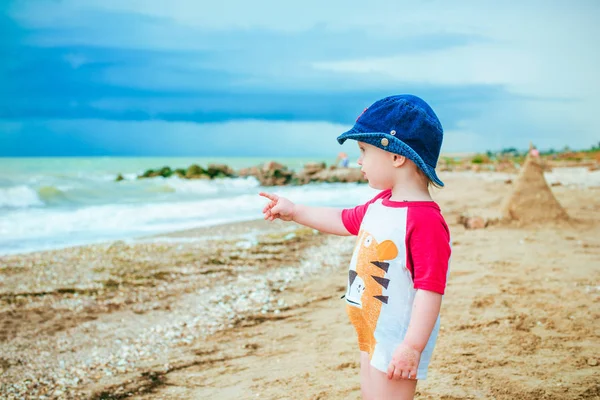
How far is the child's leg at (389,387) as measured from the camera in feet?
7.39

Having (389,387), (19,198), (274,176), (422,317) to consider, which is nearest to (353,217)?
(422,317)

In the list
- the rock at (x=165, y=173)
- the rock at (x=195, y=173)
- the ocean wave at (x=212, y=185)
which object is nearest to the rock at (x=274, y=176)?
the ocean wave at (x=212, y=185)

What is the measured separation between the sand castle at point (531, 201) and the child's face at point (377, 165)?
7.32 meters

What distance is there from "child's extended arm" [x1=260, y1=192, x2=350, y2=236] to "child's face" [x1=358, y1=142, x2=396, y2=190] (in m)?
0.42

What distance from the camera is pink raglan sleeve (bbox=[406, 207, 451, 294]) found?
2.12 metres

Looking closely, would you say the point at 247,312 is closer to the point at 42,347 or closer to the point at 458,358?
the point at 42,347

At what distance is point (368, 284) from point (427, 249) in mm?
288

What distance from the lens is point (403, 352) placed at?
213 centimetres

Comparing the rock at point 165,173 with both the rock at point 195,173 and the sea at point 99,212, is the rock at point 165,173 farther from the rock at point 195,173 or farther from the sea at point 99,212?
the sea at point 99,212

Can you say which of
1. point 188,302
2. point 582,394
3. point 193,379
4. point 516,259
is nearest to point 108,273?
point 188,302

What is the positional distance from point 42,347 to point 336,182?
86.3ft

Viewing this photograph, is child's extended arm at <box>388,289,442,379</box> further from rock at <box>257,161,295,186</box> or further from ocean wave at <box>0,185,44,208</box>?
rock at <box>257,161,295,186</box>

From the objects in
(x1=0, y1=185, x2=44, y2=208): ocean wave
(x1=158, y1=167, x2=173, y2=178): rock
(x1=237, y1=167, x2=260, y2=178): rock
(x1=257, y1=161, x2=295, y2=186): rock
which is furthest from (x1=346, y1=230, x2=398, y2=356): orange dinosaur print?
(x1=158, y1=167, x2=173, y2=178): rock

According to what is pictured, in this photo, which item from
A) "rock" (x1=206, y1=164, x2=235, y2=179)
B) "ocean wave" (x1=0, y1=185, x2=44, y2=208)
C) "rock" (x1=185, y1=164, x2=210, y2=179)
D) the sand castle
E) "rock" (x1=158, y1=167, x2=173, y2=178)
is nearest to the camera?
the sand castle
